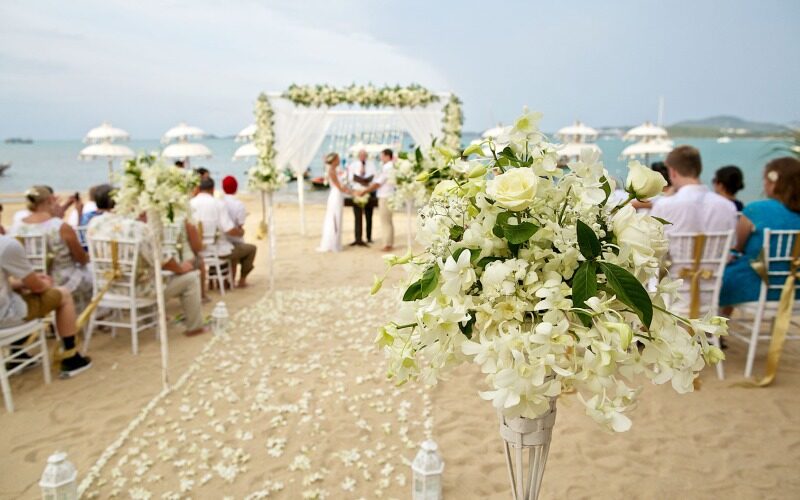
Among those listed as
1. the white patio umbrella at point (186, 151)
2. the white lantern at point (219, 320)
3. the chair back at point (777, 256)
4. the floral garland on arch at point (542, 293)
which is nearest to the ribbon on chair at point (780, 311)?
the chair back at point (777, 256)

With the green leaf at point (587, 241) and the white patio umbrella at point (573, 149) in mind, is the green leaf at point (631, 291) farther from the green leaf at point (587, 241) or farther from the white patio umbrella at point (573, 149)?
the white patio umbrella at point (573, 149)

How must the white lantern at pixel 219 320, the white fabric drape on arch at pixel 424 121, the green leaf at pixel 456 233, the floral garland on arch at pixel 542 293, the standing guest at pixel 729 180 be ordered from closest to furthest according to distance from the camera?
the floral garland on arch at pixel 542 293
the green leaf at pixel 456 233
the standing guest at pixel 729 180
the white lantern at pixel 219 320
the white fabric drape on arch at pixel 424 121

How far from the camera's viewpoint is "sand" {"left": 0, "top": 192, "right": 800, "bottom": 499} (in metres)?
A: 2.79

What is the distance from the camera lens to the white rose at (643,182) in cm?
115

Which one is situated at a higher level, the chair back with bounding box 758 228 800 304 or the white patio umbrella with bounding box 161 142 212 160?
the white patio umbrella with bounding box 161 142 212 160

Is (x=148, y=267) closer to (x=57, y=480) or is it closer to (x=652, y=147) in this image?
(x=57, y=480)

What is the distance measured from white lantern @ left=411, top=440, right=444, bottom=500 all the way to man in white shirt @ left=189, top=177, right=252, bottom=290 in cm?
461

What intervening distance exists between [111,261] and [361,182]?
5.66 meters

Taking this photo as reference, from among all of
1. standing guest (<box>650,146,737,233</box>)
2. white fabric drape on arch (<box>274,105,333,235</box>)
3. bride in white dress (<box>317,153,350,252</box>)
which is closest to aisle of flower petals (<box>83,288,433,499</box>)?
standing guest (<box>650,146,737,233</box>)

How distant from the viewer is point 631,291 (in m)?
1.08

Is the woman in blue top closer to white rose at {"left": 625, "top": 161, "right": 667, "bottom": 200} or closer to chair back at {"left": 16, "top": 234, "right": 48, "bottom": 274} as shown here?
white rose at {"left": 625, "top": 161, "right": 667, "bottom": 200}

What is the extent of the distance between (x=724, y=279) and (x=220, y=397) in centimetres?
398

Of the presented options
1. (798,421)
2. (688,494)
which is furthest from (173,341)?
(798,421)

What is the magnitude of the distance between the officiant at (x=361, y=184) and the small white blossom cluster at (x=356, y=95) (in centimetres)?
108
